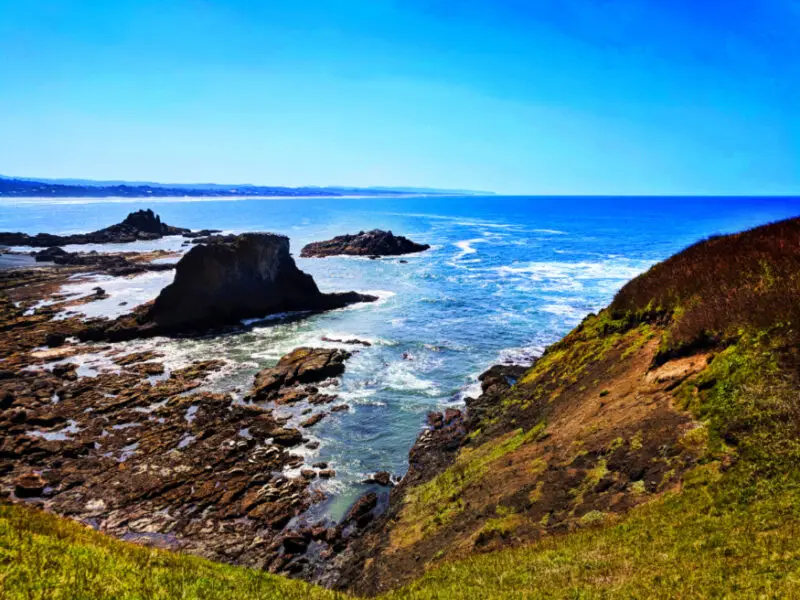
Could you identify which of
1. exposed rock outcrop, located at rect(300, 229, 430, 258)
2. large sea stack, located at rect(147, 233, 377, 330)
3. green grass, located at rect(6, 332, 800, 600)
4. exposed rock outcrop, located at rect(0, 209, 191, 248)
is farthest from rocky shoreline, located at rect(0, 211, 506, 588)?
exposed rock outcrop, located at rect(0, 209, 191, 248)

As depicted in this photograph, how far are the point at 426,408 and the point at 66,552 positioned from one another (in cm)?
2190

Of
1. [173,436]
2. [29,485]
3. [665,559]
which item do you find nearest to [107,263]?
[173,436]

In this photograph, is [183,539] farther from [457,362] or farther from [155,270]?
[155,270]

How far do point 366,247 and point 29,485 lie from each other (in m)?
82.4

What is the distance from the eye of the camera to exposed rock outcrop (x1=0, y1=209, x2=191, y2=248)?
335ft

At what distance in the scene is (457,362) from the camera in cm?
3562

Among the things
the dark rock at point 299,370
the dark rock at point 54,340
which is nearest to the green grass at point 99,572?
the dark rock at point 299,370

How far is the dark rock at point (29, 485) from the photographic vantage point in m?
19.7

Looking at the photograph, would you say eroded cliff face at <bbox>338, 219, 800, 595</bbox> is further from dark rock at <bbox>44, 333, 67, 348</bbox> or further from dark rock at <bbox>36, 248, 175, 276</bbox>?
dark rock at <bbox>36, 248, 175, 276</bbox>

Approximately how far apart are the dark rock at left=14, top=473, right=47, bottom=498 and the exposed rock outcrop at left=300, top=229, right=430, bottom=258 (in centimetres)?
7696

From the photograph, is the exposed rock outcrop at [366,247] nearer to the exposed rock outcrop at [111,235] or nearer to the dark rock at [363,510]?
the exposed rock outcrop at [111,235]

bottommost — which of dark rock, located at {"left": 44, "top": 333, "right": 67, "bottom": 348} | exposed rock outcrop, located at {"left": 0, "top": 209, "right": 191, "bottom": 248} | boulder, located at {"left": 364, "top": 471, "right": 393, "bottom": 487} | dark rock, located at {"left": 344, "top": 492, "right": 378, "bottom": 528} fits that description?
dark rock, located at {"left": 344, "top": 492, "right": 378, "bottom": 528}

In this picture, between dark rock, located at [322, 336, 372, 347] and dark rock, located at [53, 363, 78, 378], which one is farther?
dark rock, located at [322, 336, 372, 347]

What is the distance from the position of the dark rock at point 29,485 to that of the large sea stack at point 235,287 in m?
23.6
